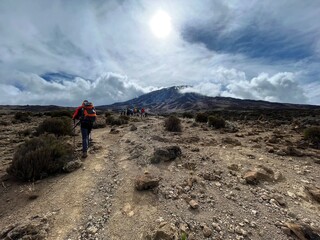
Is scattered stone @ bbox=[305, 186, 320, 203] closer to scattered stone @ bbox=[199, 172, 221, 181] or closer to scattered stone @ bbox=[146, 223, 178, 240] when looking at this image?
scattered stone @ bbox=[199, 172, 221, 181]

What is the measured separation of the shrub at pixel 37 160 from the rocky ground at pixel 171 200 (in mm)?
305

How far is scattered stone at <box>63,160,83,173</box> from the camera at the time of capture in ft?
19.5

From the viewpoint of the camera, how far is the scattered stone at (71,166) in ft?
19.5

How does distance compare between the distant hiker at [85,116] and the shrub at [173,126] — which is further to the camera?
the shrub at [173,126]

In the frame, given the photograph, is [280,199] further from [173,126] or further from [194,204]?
[173,126]

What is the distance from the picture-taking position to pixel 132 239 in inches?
130

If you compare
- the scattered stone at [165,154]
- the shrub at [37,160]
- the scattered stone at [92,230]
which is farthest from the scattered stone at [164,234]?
the shrub at [37,160]

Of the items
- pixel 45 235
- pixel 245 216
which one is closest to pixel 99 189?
pixel 45 235

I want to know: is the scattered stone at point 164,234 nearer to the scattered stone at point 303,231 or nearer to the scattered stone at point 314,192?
the scattered stone at point 303,231

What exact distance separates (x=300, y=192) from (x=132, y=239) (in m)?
4.36

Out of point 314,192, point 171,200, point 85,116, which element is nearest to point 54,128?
point 85,116

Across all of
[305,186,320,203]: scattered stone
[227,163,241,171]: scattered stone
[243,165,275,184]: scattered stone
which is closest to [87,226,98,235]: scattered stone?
[243,165,275,184]: scattered stone

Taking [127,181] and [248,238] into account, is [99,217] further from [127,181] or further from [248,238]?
[248,238]

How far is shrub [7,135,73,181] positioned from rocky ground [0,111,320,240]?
12.0 inches
